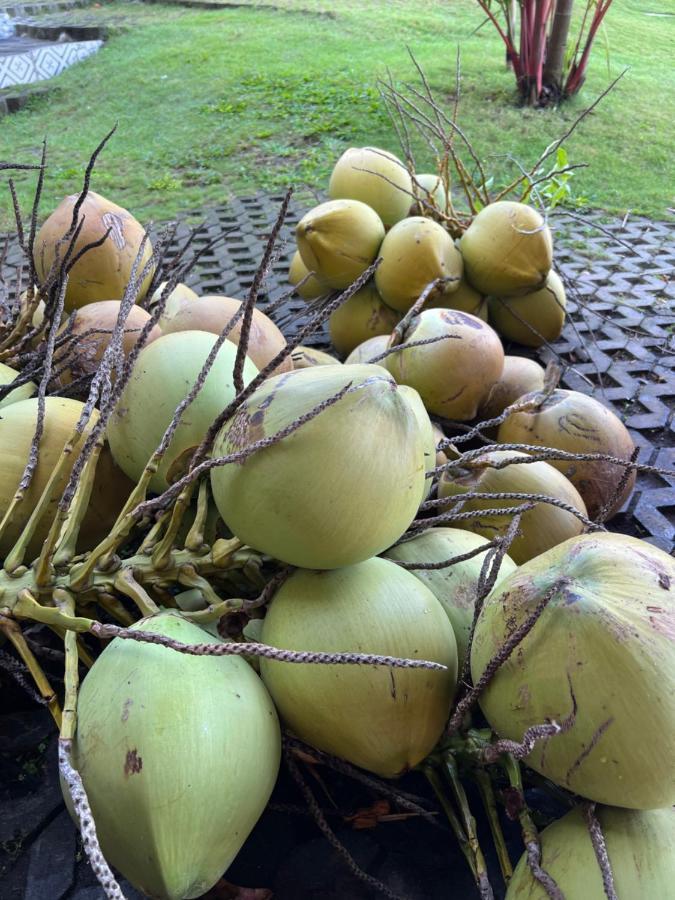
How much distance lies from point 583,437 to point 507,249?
763 mm

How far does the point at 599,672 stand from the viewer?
2.37ft

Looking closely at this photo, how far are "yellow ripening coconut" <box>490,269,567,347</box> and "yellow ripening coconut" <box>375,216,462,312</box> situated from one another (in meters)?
0.25

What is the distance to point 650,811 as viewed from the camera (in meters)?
0.80

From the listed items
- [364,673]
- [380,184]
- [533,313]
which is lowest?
[533,313]

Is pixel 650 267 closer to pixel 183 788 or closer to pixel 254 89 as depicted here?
pixel 183 788

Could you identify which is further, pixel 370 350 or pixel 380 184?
pixel 380 184

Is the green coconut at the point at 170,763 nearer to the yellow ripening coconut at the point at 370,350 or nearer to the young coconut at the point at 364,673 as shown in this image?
the young coconut at the point at 364,673

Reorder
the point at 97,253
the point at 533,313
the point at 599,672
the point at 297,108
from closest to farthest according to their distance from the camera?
the point at 599,672
the point at 97,253
the point at 533,313
the point at 297,108

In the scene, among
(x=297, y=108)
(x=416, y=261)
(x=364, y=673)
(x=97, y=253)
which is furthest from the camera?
(x=297, y=108)

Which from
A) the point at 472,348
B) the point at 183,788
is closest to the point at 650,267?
the point at 472,348

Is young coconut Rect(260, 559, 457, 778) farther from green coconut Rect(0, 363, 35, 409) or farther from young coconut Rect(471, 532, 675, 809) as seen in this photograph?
green coconut Rect(0, 363, 35, 409)

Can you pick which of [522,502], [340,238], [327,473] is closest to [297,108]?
[340,238]

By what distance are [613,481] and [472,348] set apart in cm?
43

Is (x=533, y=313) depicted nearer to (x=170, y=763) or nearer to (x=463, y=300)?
(x=463, y=300)
